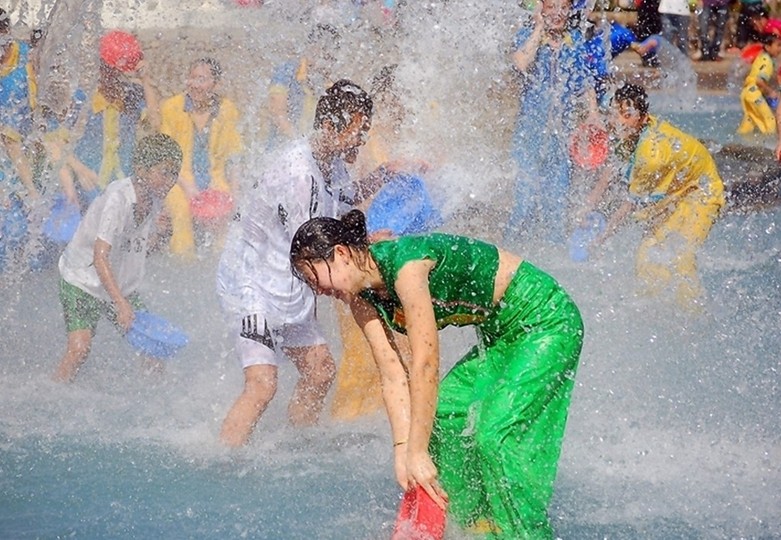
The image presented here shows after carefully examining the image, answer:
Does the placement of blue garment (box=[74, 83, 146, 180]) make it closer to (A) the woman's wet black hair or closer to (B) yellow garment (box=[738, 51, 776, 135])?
(A) the woman's wet black hair

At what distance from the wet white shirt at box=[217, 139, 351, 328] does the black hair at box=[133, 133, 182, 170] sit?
836 millimetres

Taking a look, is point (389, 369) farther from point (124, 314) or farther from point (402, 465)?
point (124, 314)

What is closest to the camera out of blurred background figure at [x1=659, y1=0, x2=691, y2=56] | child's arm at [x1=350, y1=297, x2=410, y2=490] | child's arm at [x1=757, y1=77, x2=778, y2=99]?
child's arm at [x1=350, y1=297, x2=410, y2=490]

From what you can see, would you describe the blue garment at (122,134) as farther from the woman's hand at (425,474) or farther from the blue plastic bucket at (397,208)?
the woman's hand at (425,474)

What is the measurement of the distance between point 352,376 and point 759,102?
31.9 feet

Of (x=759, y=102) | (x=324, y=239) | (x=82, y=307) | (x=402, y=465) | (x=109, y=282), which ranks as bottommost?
(x=759, y=102)

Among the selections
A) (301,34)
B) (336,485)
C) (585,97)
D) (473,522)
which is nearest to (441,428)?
(473,522)

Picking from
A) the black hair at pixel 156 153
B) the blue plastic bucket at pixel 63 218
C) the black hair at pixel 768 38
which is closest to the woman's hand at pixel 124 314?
the black hair at pixel 156 153

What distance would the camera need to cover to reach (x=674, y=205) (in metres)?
6.66

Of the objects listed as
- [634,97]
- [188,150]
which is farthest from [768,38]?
[634,97]

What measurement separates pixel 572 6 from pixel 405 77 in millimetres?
1693

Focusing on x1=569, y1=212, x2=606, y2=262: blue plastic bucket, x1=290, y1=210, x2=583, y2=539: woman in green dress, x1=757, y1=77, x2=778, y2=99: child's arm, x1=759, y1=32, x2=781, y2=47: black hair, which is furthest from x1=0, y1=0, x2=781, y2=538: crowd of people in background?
x1=759, y1=32, x2=781, y2=47: black hair

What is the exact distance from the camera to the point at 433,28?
403 inches

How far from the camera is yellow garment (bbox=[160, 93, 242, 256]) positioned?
873cm
